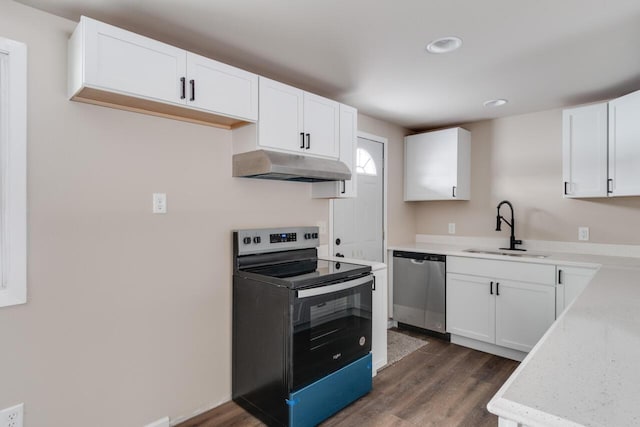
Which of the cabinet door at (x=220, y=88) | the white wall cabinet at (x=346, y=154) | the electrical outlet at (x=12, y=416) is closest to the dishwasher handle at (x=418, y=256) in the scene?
the white wall cabinet at (x=346, y=154)

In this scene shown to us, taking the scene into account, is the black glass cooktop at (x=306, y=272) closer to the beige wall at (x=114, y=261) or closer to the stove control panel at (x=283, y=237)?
the stove control panel at (x=283, y=237)

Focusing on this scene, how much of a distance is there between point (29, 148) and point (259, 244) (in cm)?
135

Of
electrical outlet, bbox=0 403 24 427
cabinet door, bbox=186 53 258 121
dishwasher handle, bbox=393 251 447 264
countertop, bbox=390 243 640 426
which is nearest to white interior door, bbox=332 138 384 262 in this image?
dishwasher handle, bbox=393 251 447 264

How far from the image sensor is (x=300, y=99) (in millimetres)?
2432

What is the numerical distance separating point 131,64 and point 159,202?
29.8 inches

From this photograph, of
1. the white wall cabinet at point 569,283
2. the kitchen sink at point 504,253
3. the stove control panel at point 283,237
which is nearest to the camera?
the stove control panel at point 283,237

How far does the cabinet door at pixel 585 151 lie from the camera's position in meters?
2.83

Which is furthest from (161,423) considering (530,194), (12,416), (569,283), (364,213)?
(530,194)

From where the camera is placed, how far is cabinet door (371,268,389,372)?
2787 millimetres

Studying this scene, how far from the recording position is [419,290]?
143 inches

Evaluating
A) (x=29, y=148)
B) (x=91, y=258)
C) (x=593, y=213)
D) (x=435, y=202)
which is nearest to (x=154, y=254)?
(x=91, y=258)

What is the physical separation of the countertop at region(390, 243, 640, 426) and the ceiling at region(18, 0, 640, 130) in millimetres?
1427

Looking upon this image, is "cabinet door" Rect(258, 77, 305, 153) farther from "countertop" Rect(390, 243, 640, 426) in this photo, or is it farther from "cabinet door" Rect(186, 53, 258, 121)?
"countertop" Rect(390, 243, 640, 426)

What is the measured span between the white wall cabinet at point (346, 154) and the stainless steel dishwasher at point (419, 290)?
1235mm
